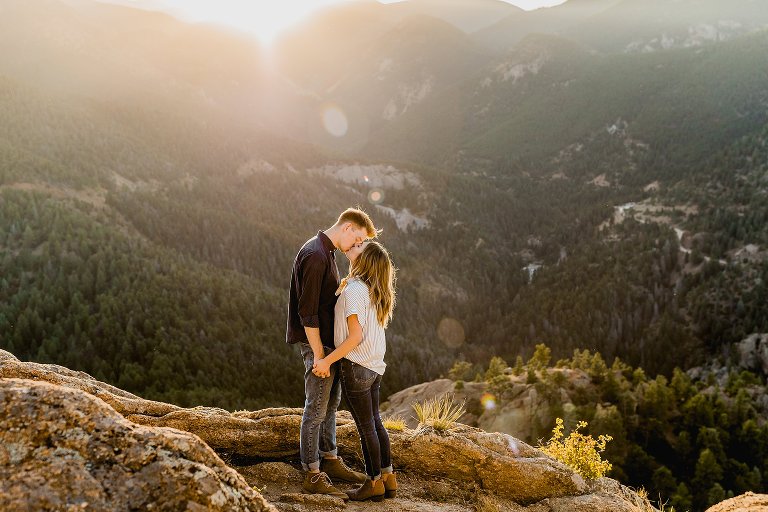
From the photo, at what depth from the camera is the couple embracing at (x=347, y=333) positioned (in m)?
7.04

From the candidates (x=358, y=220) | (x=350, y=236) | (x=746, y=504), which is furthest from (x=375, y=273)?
(x=746, y=504)

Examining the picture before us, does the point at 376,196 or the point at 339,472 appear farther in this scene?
the point at 376,196

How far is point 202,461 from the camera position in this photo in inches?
152

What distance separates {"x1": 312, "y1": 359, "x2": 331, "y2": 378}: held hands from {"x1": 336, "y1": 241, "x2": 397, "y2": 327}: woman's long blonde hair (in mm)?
Answer: 901

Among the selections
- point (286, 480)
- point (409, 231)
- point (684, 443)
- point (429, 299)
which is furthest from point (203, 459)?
point (409, 231)

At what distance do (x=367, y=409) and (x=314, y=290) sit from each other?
5.71 feet

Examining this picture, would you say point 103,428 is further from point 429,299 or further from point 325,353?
point 429,299

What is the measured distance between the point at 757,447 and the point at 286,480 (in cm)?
5319

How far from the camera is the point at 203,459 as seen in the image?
387cm

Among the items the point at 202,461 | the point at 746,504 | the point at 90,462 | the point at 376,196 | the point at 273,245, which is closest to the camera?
the point at 90,462

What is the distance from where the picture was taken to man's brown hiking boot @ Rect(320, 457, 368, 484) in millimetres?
7812

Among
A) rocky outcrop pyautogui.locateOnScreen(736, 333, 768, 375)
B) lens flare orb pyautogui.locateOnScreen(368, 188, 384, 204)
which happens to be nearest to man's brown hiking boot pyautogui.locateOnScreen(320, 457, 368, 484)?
rocky outcrop pyautogui.locateOnScreen(736, 333, 768, 375)

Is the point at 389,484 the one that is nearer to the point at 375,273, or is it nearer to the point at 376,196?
the point at 375,273

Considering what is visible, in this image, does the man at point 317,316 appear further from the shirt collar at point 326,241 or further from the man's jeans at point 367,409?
the man's jeans at point 367,409
